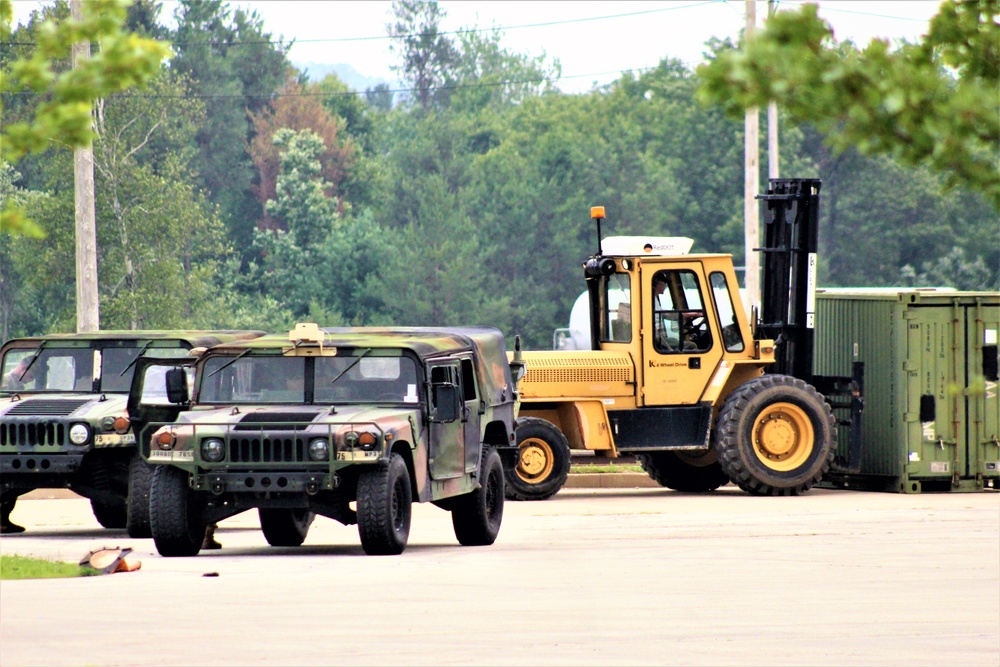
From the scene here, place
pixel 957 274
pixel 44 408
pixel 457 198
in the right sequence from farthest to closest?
pixel 457 198
pixel 957 274
pixel 44 408

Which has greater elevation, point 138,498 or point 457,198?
point 457,198

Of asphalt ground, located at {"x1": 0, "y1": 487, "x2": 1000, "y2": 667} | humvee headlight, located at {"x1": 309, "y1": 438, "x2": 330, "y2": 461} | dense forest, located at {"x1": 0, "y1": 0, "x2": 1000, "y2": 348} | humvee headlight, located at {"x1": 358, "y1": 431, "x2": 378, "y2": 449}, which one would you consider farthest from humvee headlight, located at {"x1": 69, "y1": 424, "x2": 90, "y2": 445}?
dense forest, located at {"x1": 0, "y1": 0, "x2": 1000, "y2": 348}

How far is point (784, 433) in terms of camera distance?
64.2ft

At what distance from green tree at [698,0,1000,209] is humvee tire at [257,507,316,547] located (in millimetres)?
11244

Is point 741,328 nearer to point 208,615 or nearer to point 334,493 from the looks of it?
point 334,493

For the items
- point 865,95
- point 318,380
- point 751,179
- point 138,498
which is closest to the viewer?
point 865,95

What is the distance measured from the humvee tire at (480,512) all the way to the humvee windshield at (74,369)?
3471mm

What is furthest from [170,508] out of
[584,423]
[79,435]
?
[584,423]

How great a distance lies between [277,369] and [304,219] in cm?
6377

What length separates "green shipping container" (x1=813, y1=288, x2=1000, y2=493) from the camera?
65.7 ft

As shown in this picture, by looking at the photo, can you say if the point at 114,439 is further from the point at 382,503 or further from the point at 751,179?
the point at 751,179

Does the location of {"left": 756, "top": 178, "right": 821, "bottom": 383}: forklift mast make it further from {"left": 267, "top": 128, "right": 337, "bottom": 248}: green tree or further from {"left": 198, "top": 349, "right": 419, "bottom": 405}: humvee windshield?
{"left": 267, "top": 128, "right": 337, "bottom": 248}: green tree

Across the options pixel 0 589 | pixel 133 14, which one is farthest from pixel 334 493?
pixel 133 14

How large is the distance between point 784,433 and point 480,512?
5975 millimetres
